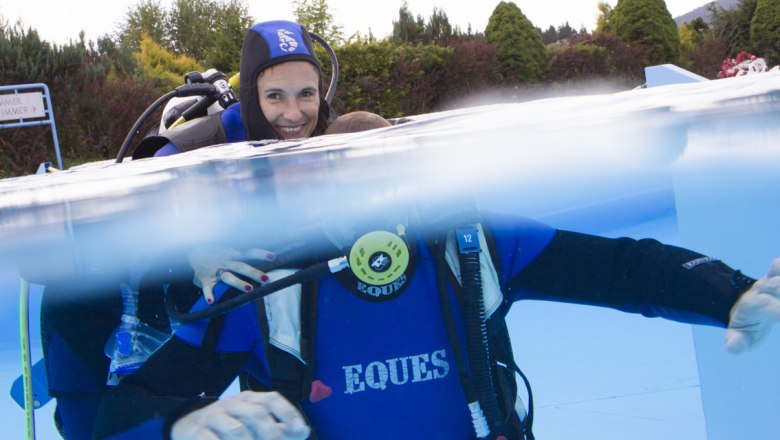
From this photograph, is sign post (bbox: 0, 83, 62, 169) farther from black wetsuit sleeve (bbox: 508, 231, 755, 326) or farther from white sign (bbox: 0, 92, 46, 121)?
black wetsuit sleeve (bbox: 508, 231, 755, 326)

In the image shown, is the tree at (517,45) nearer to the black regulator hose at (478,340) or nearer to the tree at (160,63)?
the tree at (160,63)

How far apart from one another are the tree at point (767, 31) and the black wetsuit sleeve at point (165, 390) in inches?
955

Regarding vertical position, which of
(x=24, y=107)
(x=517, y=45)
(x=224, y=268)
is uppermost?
(x=517, y=45)

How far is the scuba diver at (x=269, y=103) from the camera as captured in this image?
4028mm

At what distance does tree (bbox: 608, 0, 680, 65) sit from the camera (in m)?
21.5

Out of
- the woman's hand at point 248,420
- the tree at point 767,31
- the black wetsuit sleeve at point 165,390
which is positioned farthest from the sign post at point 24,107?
the tree at point 767,31

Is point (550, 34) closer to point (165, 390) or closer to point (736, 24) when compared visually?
point (736, 24)

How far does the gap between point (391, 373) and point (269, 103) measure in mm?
2125

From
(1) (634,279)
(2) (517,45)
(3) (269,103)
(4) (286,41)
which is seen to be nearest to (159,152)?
(3) (269,103)

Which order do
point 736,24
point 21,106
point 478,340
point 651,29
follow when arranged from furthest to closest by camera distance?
point 736,24 → point 651,29 → point 21,106 → point 478,340

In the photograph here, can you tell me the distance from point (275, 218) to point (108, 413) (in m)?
1.16

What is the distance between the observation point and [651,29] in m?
21.5

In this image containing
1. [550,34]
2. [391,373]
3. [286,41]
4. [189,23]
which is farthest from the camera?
[550,34]

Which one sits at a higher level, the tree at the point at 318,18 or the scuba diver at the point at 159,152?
the tree at the point at 318,18
